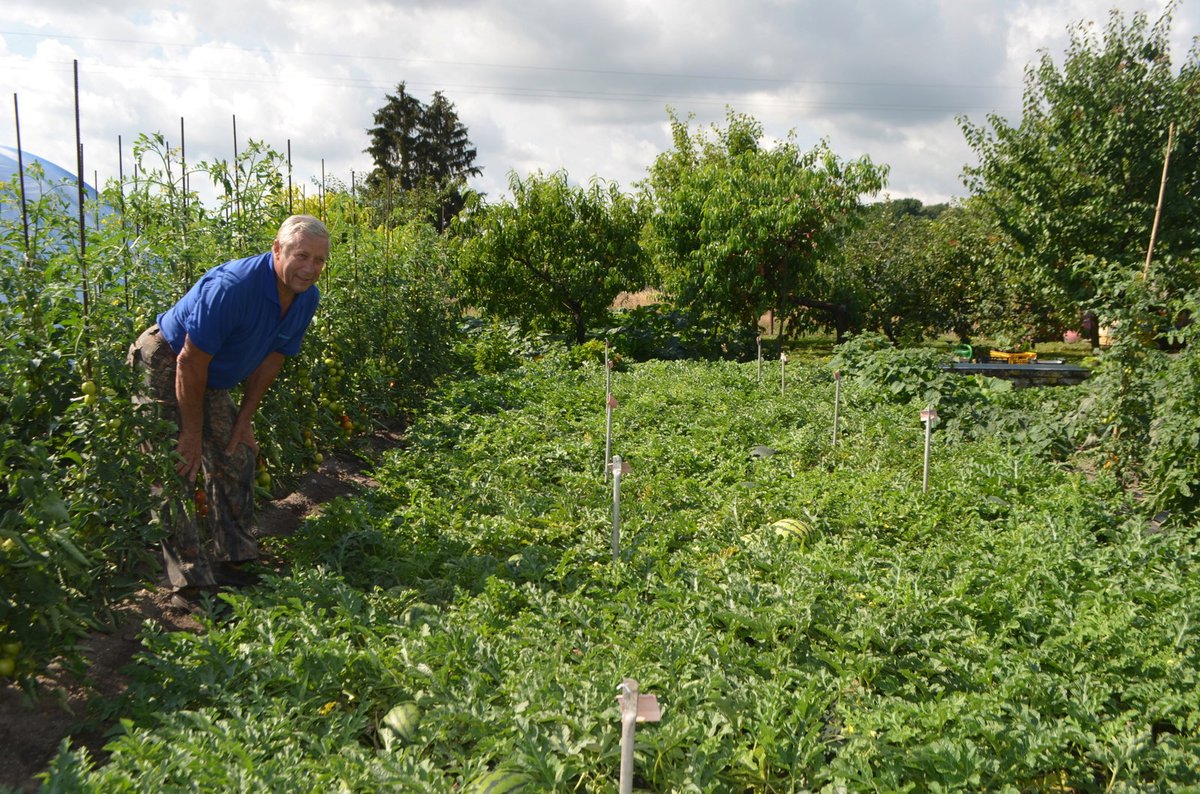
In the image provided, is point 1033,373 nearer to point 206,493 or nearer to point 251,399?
point 251,399

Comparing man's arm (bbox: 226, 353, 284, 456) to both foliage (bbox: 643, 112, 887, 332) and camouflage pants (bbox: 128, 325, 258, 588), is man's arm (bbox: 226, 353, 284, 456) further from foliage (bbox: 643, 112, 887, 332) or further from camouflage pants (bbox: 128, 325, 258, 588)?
foliage (bbox: 643, 112, 887, 332)

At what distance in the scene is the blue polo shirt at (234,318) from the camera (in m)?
3.97

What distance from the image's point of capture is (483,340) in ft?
41.7

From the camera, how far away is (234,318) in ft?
13.3

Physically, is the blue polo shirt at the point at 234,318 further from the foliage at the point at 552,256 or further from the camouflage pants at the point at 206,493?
the foliage at the point at 552,256

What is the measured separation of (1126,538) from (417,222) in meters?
10.1

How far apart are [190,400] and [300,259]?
2.83 ft

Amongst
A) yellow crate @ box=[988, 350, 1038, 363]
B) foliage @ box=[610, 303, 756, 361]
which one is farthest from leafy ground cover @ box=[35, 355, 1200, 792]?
yellow crate @ box=[988, 350, 1038, 363]

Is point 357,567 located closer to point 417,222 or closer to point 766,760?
point 766,760

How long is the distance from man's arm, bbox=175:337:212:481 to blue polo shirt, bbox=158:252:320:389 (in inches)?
2.5

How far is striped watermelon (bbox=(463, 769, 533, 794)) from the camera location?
2568mm

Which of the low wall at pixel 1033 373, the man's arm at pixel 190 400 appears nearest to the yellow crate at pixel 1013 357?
the low wall at pixel 1033 373

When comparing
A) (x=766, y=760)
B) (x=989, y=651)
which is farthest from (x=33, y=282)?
(x=989, y=651)

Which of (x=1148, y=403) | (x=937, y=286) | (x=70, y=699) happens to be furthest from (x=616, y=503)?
(x=937, y=286)
